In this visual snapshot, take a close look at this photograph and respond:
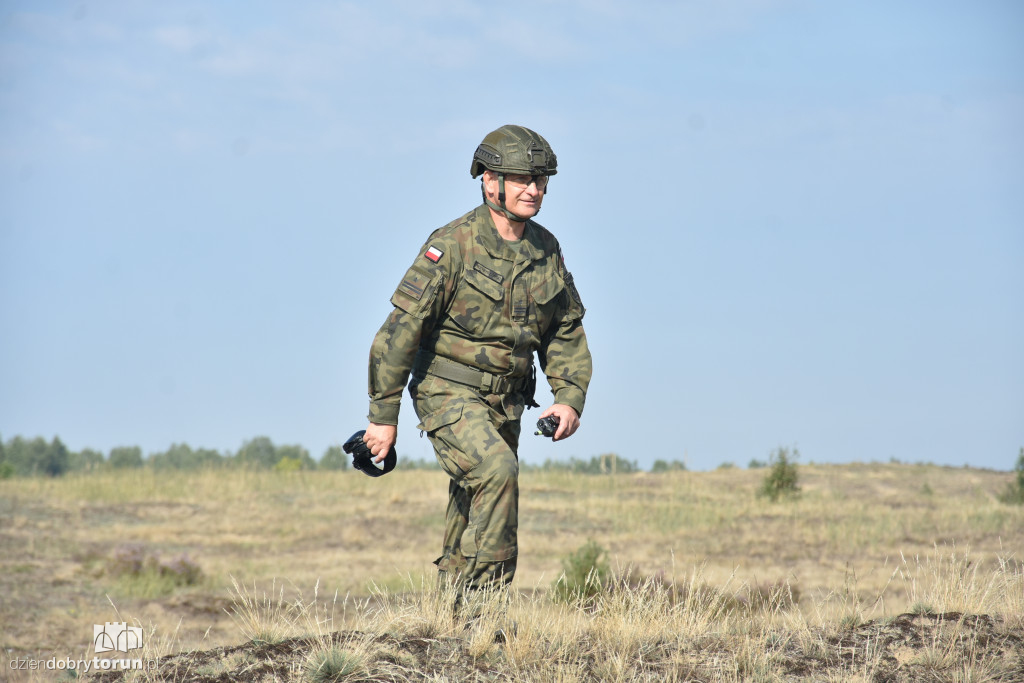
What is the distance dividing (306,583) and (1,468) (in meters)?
20.8

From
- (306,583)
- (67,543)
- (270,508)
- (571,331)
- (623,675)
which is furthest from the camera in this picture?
(270,508)

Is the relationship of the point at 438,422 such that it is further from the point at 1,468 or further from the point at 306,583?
the point at 1,468

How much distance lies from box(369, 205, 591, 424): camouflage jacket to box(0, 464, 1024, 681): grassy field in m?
1.28

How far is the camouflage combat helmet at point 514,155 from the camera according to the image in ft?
18.2

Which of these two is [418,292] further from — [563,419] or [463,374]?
[563,419]

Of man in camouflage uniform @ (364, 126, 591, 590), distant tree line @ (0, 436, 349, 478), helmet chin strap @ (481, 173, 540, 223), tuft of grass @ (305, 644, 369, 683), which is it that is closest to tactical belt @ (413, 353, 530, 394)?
man in camouflage uniform @ (364, 126, 591, 590)

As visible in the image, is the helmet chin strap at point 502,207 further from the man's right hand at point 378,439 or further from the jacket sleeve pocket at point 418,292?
the man's right hand at point 378,439

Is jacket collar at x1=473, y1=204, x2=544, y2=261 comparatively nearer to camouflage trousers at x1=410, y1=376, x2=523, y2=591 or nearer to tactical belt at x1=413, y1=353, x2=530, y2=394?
tactical belt at x1=413, y1=353, x2=530, y2=394

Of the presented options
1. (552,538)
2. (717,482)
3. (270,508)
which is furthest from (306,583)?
(717,482)

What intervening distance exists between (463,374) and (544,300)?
24.8 inches

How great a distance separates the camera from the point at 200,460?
38156 mm

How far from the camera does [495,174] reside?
223 inches

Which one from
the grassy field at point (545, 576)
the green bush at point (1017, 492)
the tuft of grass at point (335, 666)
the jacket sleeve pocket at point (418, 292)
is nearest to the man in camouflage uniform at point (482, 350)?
the jacket sleeve pocket at point (418, 292)

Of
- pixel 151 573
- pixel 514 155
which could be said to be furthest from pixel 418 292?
pixel 151 573
